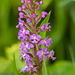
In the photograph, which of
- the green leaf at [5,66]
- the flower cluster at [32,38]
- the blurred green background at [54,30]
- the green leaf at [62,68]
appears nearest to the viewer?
the flower cluster at [32,38]

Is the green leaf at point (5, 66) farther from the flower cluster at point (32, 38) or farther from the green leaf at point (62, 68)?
the flower cluster at point (32, 38)

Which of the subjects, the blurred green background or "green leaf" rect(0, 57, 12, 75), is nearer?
"green leaf" rect(0, 57, 12, 75)

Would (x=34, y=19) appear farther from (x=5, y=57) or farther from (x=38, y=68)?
(x=5, y=57)

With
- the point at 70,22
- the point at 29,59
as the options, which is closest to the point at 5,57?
the point at 70,22

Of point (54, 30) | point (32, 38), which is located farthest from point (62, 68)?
point (32, 38)

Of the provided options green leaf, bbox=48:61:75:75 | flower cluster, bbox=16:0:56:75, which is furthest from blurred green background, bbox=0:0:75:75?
flower cluster, bbox=16:0:56:75

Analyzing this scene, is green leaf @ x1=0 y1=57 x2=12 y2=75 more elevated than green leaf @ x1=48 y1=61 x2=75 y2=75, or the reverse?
green leaf @ x1=0 y1=57 x2=12 y2=75

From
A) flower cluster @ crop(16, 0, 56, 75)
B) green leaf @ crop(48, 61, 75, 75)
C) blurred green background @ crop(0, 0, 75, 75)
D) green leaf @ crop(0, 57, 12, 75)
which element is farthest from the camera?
blurred green background @ crop(0, 0, 75, 75)

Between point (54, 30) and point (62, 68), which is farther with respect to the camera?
point (54, 30)

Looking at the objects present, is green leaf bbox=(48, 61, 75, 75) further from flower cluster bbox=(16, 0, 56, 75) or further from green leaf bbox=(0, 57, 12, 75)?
flower cluster bbox=(16, 0, 56, 75)

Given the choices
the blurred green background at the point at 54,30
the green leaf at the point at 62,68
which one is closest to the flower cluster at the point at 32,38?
the green leaf at the point at 62,68

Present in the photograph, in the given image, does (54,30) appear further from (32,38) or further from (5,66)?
(32,38)
